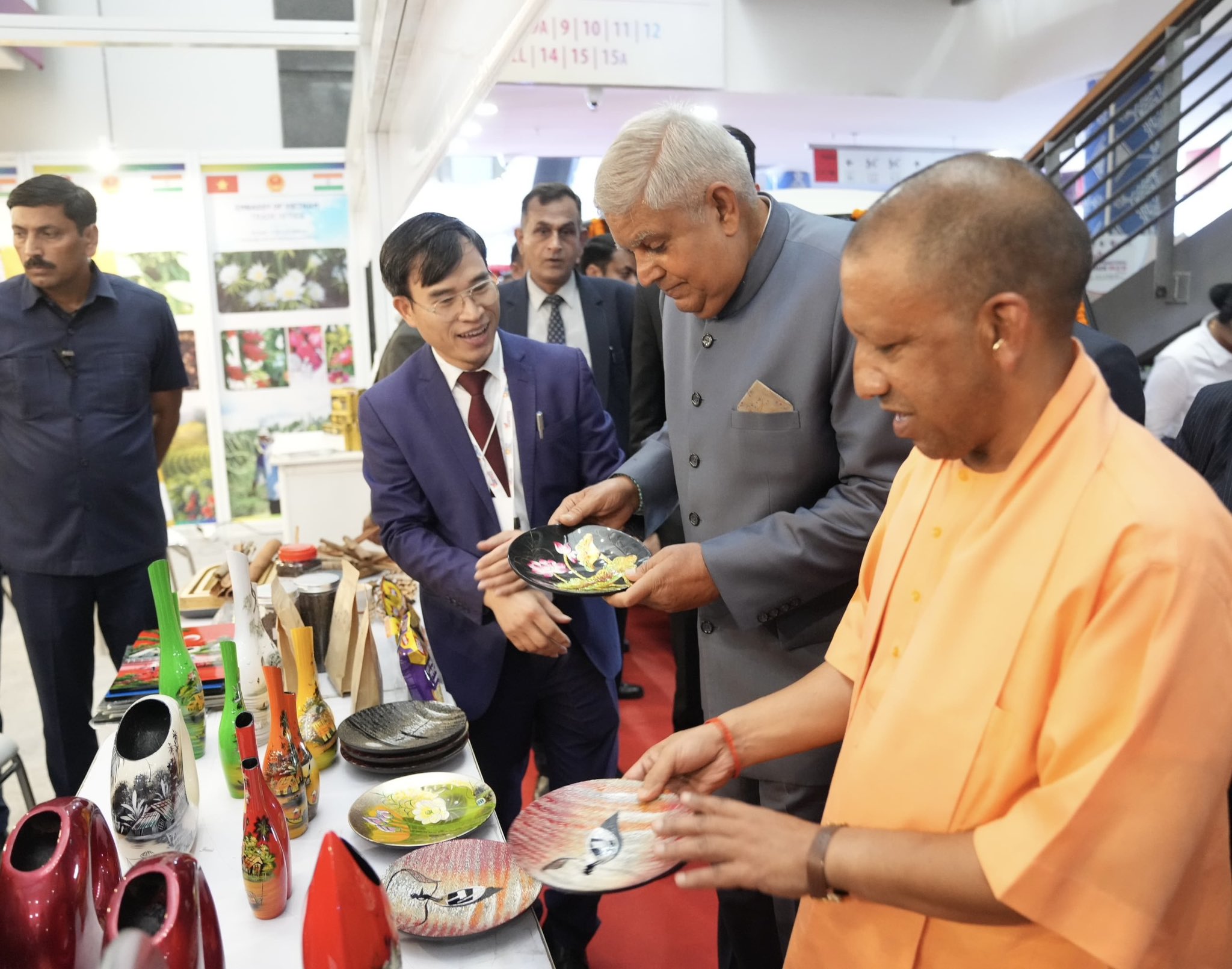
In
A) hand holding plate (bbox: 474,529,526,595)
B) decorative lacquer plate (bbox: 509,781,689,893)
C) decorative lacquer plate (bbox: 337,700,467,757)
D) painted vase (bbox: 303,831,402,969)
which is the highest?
hand holding plate (bbox: 474,529,526,595)

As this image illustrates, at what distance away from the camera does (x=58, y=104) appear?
23.5 feet

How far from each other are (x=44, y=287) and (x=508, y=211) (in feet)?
19.6

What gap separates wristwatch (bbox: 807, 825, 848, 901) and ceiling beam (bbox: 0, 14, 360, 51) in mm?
3978

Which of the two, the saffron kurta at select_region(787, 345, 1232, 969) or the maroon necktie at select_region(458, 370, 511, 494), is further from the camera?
the maroon necktie at select_region(458, 370, 511, 494)

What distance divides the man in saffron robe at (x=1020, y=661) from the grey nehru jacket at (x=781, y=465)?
535 mm

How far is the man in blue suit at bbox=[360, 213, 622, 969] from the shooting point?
224 cm

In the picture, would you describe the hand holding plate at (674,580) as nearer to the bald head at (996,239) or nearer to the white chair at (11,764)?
the bald head at (996,239)

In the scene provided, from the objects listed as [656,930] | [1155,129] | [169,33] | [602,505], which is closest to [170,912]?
[602,505]

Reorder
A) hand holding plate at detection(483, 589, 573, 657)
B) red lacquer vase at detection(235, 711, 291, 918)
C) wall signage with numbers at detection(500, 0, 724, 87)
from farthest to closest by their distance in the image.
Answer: wall signage with numbers at detection(500, 0, 724, 87)
hand holding plate at detection(483, 589, 573, 657)
red lacquer vase at detection(235, 711, 291, 918)

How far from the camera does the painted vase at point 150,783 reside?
4.84ft

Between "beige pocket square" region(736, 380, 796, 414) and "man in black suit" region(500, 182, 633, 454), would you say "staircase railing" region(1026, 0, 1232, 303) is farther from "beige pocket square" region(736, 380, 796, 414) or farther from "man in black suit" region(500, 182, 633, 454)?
"beige pocket square" region(736, 380, 796, 414)

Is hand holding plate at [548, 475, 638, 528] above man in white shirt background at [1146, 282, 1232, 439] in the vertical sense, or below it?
below

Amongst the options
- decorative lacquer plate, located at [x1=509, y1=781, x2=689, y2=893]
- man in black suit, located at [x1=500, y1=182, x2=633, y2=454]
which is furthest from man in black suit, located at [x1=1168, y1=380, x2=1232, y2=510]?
man in black suit, located at [x1=500, y1=182, x2=633, y2=454]

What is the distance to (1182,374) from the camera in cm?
398
